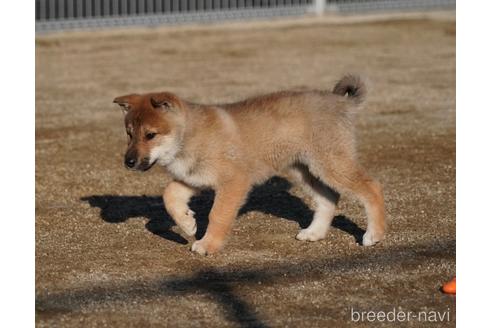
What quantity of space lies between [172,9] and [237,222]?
9.72 meters

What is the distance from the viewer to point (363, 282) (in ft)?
16.6

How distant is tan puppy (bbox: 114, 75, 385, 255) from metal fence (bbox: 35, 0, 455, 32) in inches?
370

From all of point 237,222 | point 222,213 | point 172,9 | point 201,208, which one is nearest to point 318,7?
point 172,9

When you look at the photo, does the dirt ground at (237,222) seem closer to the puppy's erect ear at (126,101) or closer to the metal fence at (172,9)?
the puppy's erect ear at (126,101)

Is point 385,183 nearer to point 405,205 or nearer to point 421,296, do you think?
point 405,205

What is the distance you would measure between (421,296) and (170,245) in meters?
1.56

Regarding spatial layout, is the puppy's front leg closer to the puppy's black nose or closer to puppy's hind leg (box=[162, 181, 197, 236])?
puppy's hind leg (box=[162, 181, 197, 236])

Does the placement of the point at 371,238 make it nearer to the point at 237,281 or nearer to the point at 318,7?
the point at 237,281

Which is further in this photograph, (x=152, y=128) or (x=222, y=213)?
(x=222, y=213)

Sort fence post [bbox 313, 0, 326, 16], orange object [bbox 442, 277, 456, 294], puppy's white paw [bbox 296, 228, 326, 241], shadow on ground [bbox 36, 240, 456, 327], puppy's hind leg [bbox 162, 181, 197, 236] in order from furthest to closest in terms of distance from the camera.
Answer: fence post [bbox 313, 0, 326, 16], puppy's white paw [bbox 296, 228, 326, 241], puppy's hind leg [bbox 162, 181, 197, 236], orange object [bbox 442, 277, 456, 294], shadow on ground [bbox 36, 240, 456, 327]

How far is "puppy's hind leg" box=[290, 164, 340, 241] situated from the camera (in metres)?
5.84

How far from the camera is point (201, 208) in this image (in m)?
6.61

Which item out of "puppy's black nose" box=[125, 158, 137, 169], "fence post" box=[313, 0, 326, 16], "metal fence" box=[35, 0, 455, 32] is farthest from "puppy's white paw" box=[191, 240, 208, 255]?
"fence post" box=[313, 0, 326, 16]

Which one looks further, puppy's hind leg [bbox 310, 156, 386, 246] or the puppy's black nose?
puppy's hind leg [bbox 310, 156, 386, 246]
